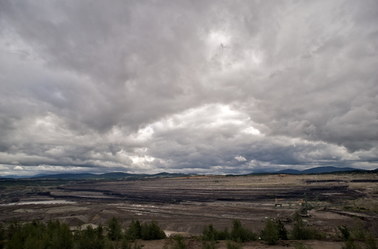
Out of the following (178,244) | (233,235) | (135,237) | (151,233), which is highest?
(178,244)

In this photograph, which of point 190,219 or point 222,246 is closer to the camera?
point 222,246

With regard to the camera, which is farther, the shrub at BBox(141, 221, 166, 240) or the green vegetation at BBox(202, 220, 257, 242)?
the shrub at BBox(141, 221, 166, 240)

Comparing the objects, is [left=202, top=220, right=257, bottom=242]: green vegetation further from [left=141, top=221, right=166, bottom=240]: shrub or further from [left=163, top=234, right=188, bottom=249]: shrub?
[left=141, top=221, right=166, bottom=240]: shrub

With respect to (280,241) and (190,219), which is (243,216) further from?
(280,241)

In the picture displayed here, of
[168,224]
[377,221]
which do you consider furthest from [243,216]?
[377,221]

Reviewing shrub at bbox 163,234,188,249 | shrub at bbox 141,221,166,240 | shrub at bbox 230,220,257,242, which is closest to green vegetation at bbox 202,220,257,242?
shrub at bbox 230,220,257,242

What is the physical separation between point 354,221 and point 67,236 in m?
34.7

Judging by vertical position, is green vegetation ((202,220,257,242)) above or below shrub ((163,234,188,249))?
below

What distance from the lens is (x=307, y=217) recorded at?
121 ft

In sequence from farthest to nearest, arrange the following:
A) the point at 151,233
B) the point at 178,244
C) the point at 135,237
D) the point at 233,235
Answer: the point at 151,233 → the point at 135,237 → the point at 233,235 → the point at 178,244

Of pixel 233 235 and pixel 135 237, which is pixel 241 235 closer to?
pixel 233 235

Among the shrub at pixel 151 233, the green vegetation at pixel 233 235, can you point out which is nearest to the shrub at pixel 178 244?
the green vegetation at pixel 233 235

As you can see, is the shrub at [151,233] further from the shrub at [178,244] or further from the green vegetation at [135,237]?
the shrub at [178,244]

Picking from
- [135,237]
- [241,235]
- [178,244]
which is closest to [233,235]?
[241,235]
